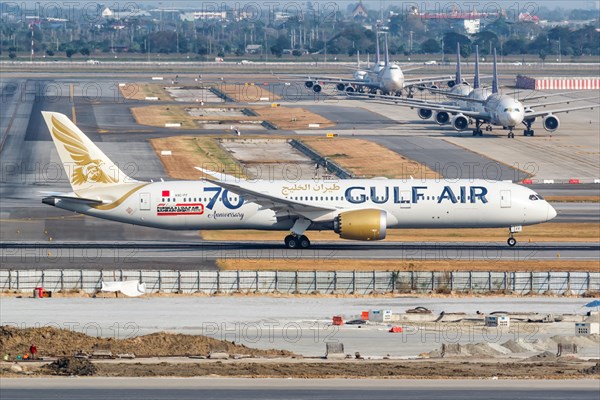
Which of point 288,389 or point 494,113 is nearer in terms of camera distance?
point 288,389

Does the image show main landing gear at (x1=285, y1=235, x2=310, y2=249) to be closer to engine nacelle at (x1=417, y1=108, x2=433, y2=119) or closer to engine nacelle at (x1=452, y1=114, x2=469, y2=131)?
engine nacelle at (x1=452, y1=114, x2=469, y2=131)

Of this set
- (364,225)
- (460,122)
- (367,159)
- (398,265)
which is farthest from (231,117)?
(398,265)

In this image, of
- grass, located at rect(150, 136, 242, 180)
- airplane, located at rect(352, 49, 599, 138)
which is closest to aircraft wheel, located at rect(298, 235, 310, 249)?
grass, located at rect(150, 136, 242, 180)

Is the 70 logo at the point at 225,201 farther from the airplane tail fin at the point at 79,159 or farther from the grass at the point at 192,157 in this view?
the grass at the point at 192,157

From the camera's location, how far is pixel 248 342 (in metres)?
50.4

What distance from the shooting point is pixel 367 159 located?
11331 cm

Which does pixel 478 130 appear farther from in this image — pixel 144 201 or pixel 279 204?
pixel 144 201

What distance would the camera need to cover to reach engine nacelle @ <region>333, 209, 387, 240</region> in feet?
229

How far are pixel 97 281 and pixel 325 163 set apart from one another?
5040 centimetres

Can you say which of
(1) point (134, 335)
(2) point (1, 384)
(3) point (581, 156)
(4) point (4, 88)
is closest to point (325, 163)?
(3) point (581, 156)

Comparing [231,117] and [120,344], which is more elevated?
[231,117]

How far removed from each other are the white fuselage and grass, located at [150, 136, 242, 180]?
29000 millimetres

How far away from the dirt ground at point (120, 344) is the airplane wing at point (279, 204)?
72.2 ft

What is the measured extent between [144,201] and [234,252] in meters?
5.88
